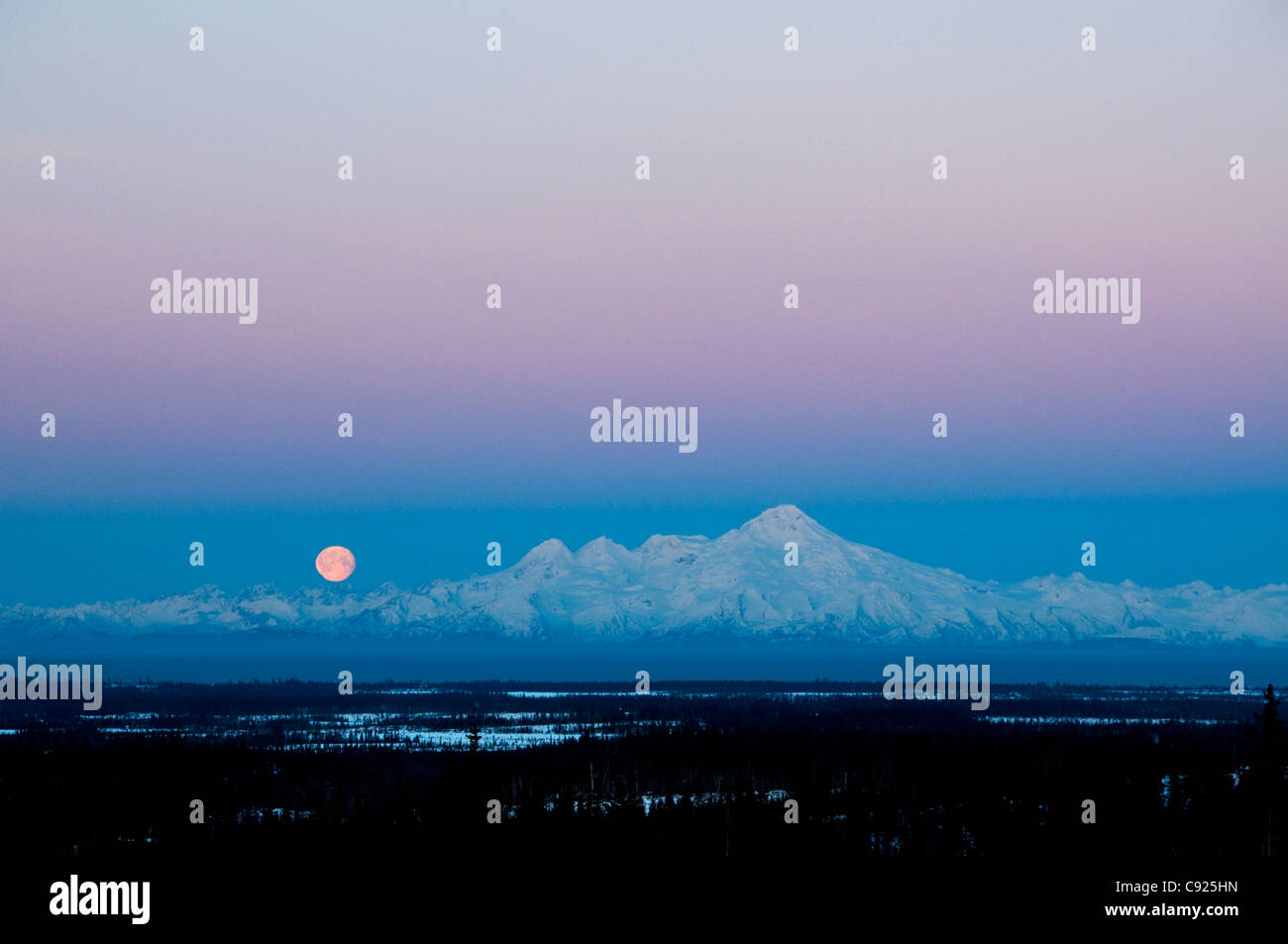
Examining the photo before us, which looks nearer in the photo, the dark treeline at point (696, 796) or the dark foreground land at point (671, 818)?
the dark foreground land at point (671, 818)

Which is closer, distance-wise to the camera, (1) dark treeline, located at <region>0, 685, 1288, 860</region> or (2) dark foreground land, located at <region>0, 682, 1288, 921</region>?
(2) dark foreground land, located at <region>0, 682, 1288, 921</region>

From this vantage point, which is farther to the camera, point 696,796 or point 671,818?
point 696,796

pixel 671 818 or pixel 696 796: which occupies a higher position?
pixel 671 818
